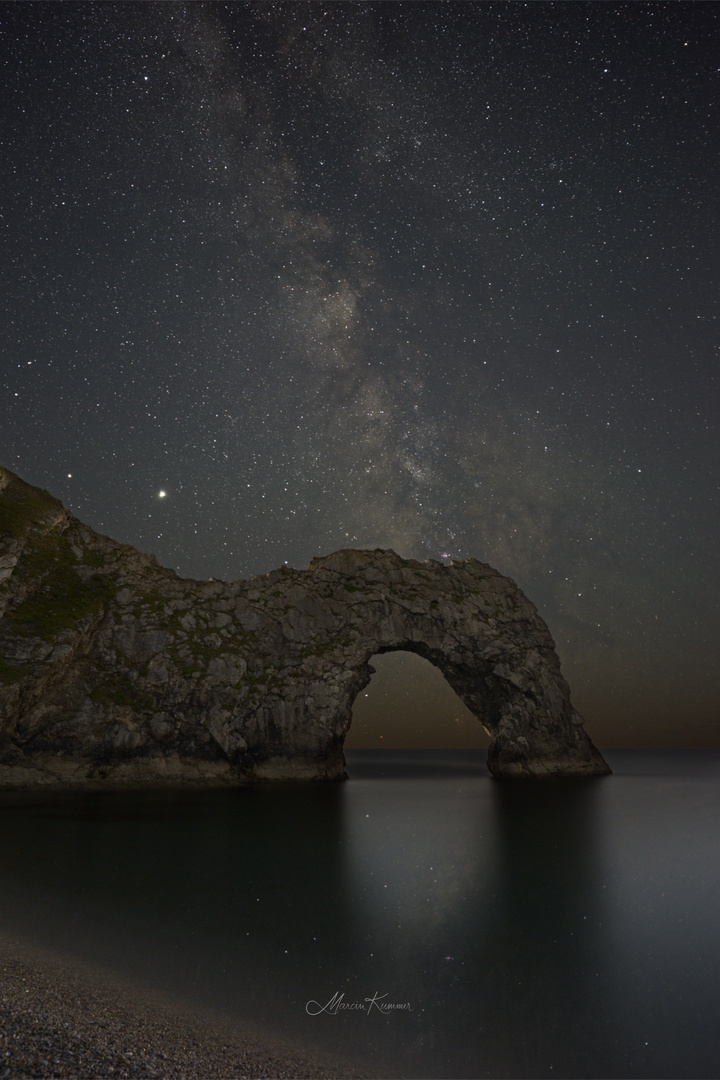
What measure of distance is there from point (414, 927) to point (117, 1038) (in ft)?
37.9

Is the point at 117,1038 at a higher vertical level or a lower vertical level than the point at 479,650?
lower

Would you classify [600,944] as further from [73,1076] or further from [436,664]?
[436,664]

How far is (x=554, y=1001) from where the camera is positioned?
12508 mm

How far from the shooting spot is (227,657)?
210 feet

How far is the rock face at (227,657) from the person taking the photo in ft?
179

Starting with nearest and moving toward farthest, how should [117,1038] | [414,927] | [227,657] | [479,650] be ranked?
[117,1038] → [414,927] → [227,657] → [479,650]

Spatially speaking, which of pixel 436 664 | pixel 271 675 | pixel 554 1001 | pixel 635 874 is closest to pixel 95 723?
pixel 271 675

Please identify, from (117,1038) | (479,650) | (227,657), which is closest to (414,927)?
(117,1038)

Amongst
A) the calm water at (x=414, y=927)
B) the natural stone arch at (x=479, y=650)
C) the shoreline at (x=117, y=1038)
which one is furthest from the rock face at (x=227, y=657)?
the shoreline at (x=117, y=1038)

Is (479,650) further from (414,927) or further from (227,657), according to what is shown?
(414,927)

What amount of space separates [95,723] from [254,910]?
152 ft

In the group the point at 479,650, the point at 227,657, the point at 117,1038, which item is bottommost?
the point at 117,1038

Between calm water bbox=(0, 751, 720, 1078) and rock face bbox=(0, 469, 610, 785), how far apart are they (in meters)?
A: 21.0

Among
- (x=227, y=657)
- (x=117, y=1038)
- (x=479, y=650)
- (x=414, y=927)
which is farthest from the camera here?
(x=479, y=650)
